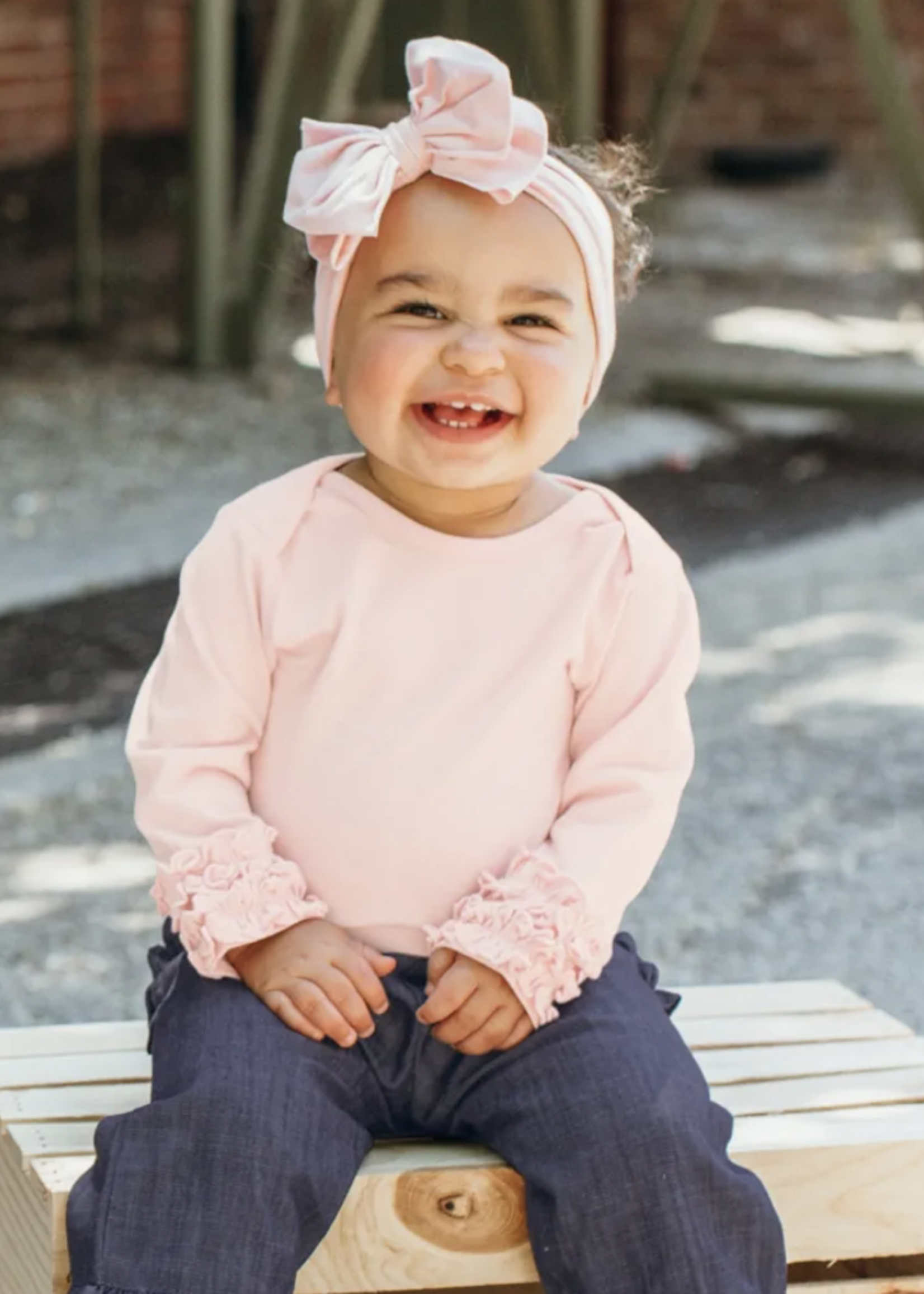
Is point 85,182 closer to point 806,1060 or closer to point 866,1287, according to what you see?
point 806,1060

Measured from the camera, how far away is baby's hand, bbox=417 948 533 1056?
2.09m

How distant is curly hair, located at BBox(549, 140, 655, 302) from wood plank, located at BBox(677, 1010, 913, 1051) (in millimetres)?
810

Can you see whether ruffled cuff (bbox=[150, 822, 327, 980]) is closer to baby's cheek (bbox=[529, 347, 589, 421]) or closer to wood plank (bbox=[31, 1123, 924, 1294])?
wood plank (bbox=[31, 1123, 924, 1294])

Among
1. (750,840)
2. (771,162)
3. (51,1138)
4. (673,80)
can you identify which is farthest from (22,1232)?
(771,162)

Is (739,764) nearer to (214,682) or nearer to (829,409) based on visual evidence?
(214,682)

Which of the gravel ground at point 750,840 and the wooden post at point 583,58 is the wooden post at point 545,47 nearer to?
the wooden post at point 583,58

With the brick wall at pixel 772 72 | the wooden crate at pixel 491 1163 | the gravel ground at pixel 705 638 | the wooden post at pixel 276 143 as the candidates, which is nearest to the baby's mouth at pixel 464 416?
the wooden crate at pixel 491 1163

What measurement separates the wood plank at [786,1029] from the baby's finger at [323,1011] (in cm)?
55

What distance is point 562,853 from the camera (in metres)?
2.18

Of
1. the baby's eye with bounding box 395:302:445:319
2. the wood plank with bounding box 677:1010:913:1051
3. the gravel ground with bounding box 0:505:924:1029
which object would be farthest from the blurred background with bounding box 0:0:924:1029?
the wood plank with bounding box 677:1010:913:1051

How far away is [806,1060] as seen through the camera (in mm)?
2480

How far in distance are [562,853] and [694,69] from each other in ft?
38.4

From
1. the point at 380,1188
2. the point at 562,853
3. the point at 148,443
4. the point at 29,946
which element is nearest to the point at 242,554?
the point at 562,853

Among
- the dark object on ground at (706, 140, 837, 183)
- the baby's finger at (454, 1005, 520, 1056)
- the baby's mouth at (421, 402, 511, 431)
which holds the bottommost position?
the dark object on ground at (706, 140, 837, 183)
